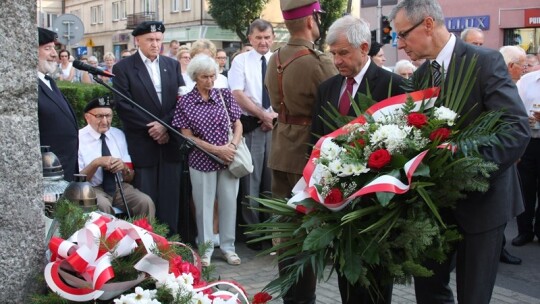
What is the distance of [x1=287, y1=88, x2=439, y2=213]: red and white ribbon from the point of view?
286 cm

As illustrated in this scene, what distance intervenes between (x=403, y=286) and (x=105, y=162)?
2732 millimetres

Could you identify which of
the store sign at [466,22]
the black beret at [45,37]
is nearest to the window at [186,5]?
the store sign at [466,22]

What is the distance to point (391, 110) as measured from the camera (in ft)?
10.8

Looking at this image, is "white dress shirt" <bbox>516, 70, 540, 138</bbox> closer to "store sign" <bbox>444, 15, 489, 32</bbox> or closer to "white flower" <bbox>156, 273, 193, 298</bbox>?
"white flower" <bbox>156, 273, 193, 298</bbox>

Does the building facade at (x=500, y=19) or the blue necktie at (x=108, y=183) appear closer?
the blue necktie at (x=108, y=183)

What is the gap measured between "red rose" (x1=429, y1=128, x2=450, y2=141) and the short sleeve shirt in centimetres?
377

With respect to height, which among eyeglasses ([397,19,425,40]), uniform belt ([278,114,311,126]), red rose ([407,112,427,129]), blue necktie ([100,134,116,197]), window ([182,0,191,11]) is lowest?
blue necktie ([100,134,116,197])

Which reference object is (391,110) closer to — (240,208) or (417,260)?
(417,260)

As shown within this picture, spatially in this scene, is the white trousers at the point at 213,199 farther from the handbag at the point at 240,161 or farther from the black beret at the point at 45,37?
the black beret at the point at 45,37

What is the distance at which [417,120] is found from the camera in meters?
3.06

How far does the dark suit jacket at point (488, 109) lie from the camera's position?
10.5 feet

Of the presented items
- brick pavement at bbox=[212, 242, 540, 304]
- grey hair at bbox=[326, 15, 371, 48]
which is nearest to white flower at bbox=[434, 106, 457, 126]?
grey hair at bbox=[326, 15, 371, 48]

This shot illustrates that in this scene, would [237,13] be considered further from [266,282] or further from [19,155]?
[19,155]

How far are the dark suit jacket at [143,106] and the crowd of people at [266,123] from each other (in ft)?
0.03
